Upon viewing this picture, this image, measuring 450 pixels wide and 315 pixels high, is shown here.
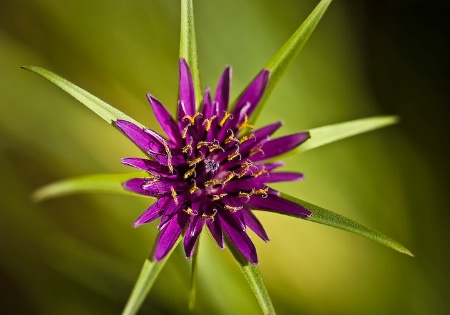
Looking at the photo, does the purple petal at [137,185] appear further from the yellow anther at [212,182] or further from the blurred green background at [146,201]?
the blurred green background at [146,201]

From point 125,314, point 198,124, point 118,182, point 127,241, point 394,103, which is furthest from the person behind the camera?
point 394,103

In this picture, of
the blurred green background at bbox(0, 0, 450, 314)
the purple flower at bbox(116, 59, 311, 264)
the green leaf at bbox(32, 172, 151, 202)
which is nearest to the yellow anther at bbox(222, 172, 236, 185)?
the purple flower at bbox(116, 59, 311, 264)

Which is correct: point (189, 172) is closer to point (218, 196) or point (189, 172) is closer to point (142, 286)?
point (218, 196)

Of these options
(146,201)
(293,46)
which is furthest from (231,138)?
(146,201)

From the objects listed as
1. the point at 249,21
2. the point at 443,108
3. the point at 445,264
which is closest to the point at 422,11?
the point at 443,108

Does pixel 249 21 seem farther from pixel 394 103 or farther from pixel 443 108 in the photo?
pixel 443 108

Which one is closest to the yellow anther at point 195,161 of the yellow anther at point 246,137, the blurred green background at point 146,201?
the yellow anther at point 246,137
